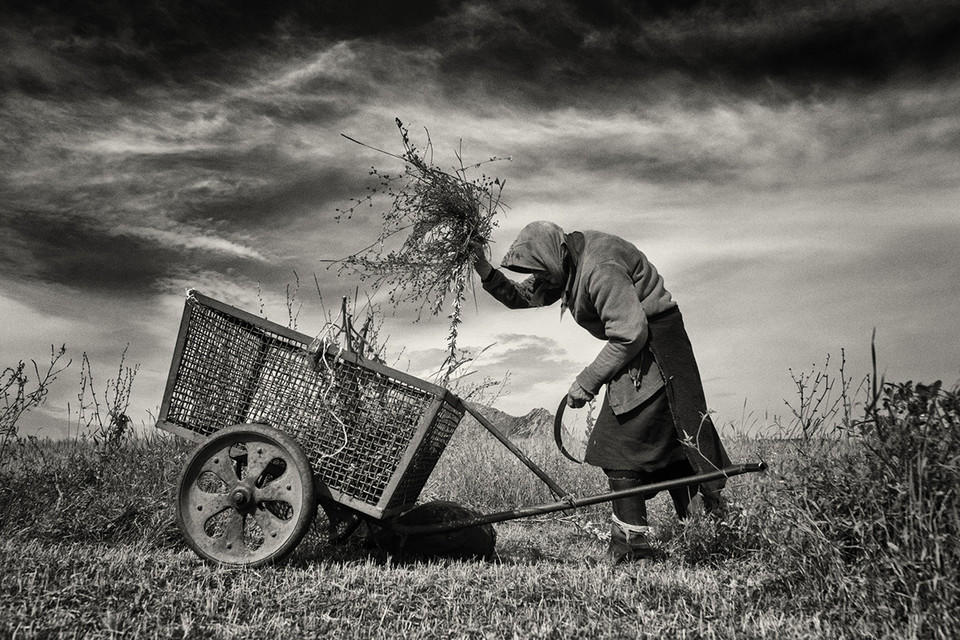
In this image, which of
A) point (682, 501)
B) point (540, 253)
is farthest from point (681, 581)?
point (540, 253)

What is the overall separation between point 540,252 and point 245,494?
2079mm

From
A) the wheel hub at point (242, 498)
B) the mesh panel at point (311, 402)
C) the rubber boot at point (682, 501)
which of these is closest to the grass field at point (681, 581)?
the rubber boot at point (682, 501)

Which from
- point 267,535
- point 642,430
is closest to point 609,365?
point 642,430

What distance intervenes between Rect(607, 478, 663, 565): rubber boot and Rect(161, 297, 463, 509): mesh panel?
1.12m

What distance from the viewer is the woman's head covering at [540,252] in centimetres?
416

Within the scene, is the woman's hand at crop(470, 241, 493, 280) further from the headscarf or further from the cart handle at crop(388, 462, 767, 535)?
the cart handle at crop(388, 462, 767, 535)

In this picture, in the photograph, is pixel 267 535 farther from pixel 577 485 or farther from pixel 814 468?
pixel 577 485

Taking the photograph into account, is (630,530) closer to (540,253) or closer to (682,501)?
(682,501)

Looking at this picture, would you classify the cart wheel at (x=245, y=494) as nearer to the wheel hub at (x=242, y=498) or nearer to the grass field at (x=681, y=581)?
the wheel hub at (x=242, y=498)

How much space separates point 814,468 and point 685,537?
1.08 m

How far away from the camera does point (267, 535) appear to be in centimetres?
362

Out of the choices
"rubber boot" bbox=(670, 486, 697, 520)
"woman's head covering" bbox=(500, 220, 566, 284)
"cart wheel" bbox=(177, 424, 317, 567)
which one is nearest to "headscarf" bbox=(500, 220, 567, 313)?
"woman's head covering" bbox=(500, 220, 566, 284)

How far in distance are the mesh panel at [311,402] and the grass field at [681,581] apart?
1.80 feet

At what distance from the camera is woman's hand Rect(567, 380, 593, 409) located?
13.0 ft
